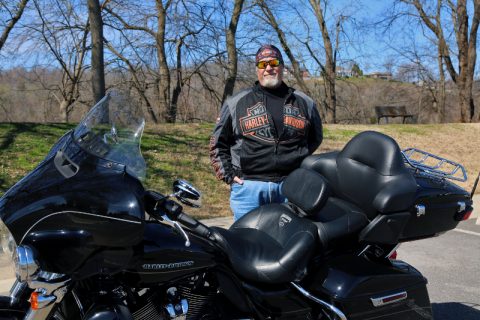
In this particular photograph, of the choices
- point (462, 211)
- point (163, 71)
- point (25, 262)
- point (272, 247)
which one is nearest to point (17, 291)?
point (25, 262)

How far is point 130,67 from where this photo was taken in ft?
58.0

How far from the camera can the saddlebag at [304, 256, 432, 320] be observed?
2742mm

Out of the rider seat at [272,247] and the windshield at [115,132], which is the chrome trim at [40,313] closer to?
the windshield at [115,132]

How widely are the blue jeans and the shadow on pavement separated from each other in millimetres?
1652

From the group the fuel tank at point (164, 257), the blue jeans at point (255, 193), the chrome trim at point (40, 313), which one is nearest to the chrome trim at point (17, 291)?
the chrome trim at point (40, 313)

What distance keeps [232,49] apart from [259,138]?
12821 mm

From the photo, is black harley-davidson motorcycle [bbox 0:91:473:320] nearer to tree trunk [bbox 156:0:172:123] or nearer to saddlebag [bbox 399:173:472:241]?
saddlebag [bbox 399:173:472:241]

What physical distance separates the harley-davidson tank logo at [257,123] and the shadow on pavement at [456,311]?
2034 millimetres

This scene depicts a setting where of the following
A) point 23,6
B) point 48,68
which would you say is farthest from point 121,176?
point 48,68

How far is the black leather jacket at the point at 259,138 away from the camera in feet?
11.8

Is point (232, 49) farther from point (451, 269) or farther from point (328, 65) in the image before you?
point (451, 269)

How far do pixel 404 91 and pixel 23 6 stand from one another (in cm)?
2422

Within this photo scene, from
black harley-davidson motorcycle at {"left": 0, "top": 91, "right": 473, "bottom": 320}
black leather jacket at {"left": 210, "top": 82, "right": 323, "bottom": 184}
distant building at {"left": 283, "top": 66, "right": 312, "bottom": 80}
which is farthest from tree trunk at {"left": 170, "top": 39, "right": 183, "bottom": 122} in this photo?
black harley-davidson motorcycle at {"left": 0, "top": 91, "right": 473, "bottom": 320}

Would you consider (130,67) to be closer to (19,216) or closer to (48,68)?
(48,68)
